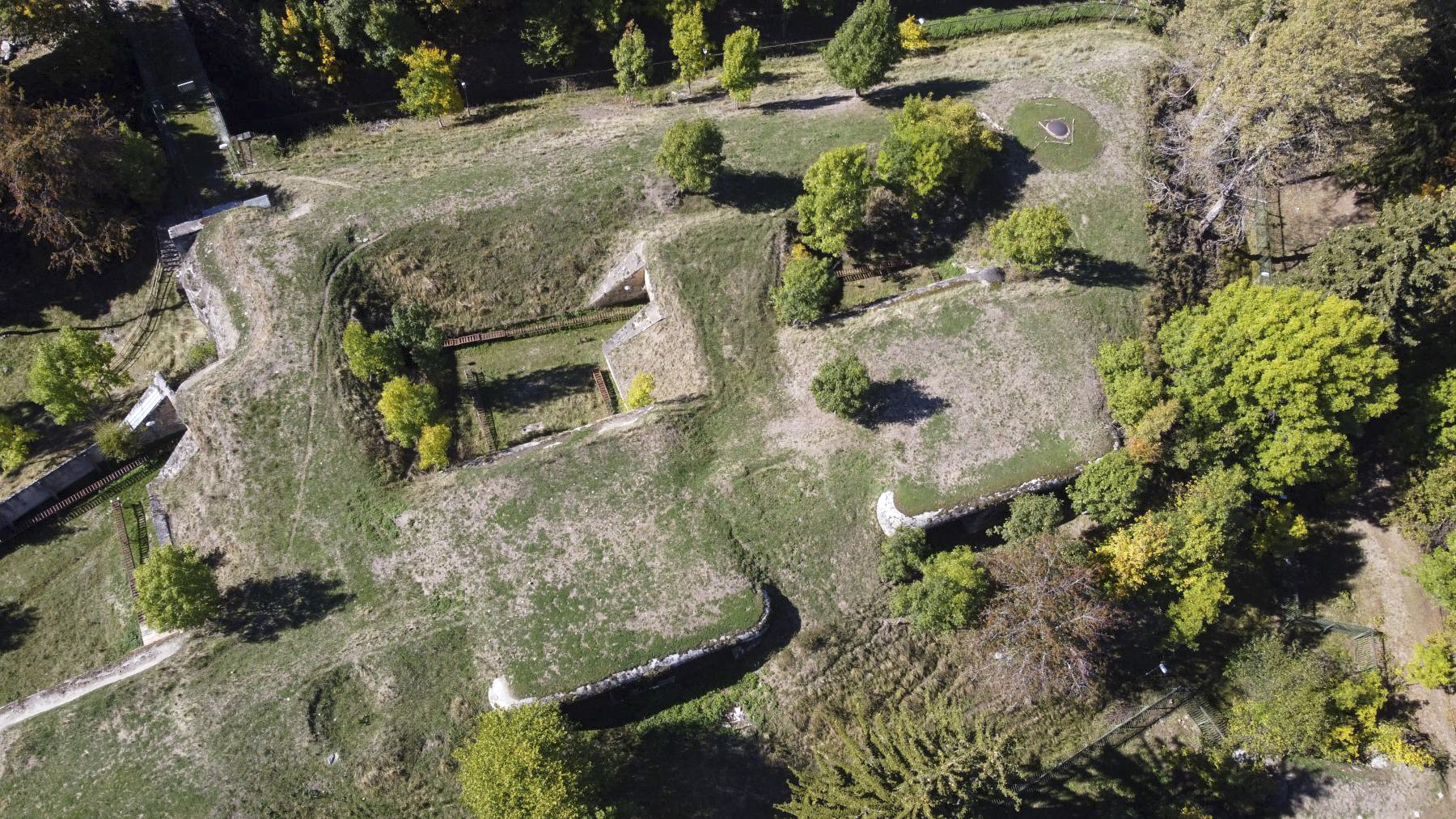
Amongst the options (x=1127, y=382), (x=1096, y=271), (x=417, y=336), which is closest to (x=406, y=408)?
(x=417, y=336)

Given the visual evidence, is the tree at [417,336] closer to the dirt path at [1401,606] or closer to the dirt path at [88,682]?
the dirt path at [88,682]

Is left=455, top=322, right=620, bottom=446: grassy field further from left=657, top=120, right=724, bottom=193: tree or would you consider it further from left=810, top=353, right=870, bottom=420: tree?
left=810, top=353, right=870, bottom=420: tree

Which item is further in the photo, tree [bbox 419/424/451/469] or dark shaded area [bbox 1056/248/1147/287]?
dark shaded area [bbox 1056/248/1147/287]

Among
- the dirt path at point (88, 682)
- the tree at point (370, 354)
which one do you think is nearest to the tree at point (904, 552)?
the tree at point (370, 354)

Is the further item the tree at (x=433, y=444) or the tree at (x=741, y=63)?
the tree at (x=741, y=63)

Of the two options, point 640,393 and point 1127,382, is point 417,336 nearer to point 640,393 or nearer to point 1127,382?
point 640,393

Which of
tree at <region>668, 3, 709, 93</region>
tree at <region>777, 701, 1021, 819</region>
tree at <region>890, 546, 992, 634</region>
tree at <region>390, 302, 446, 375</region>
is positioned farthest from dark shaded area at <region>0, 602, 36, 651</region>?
tree at <region>668, 3, 709, 93</region>
